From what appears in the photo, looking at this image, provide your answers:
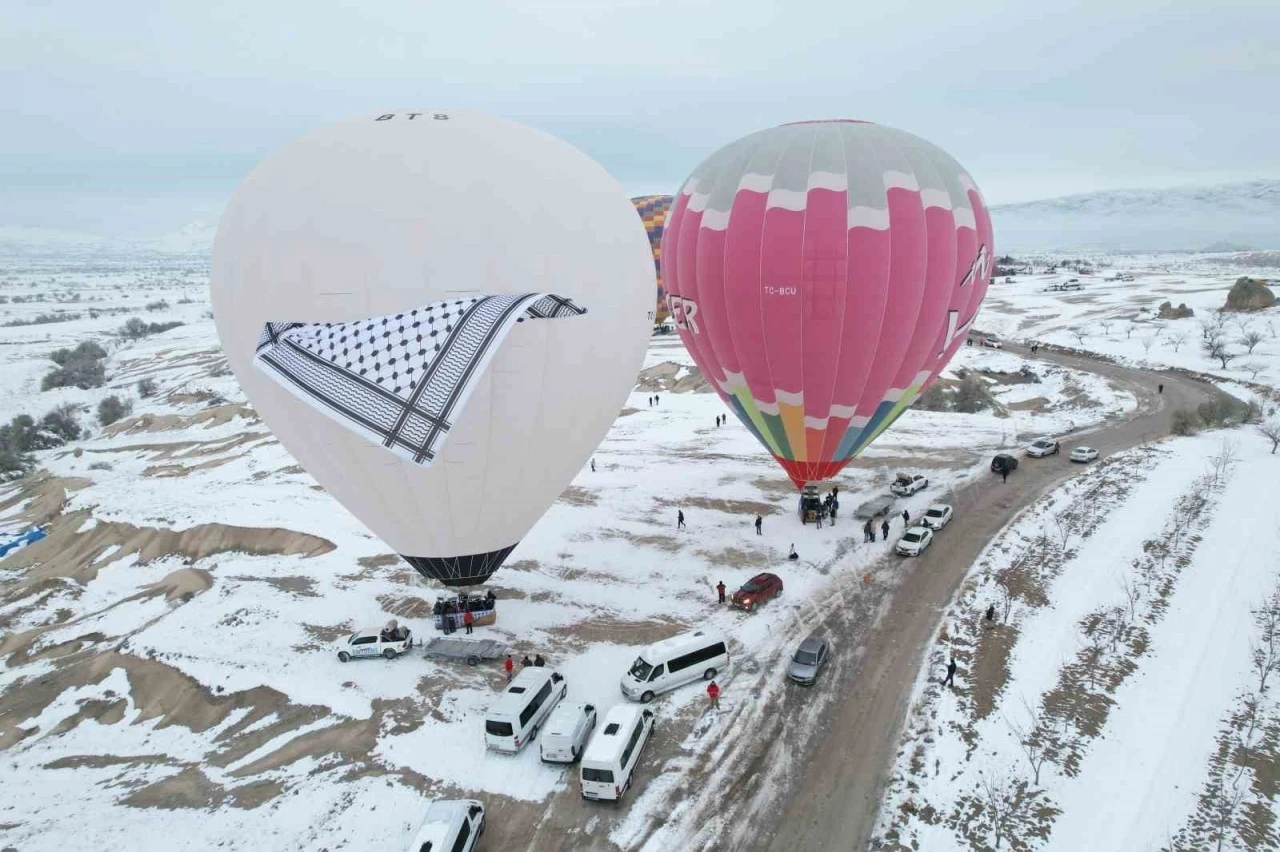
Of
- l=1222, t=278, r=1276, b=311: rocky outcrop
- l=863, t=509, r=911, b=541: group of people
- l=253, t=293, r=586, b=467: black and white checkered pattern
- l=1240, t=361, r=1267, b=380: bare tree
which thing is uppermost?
l=1222, t=278, r=1276, b=311: rocky outcrop

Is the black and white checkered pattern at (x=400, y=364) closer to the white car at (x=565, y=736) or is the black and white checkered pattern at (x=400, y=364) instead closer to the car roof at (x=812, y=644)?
the white car at (x=565, y=736)

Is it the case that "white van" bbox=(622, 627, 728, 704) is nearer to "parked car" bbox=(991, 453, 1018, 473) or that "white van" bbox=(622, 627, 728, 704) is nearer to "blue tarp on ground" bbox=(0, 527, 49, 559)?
"parked car" bbox=(991, 453, 1018, 473)

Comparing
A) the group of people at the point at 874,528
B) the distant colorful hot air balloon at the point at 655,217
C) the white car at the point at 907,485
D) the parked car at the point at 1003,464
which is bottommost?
the group of people at the point at 874,528

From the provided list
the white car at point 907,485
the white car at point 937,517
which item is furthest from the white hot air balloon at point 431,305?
the white car at point 907,485

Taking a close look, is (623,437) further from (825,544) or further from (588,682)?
(588,682)

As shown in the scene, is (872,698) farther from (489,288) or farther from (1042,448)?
(1042,448)

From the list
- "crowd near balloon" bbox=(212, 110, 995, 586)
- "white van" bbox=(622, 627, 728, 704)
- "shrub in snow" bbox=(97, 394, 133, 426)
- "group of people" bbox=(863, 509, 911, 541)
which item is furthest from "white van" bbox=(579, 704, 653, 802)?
"shrub in snow" bbox=(97, 394, 133, 426)
